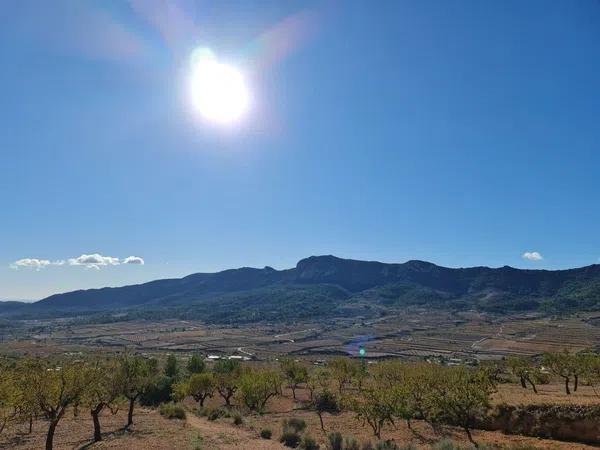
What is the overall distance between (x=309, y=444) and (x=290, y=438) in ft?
8.81

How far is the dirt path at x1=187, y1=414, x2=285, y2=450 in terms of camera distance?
31750 millimetres

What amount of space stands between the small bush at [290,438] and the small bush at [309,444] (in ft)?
4.12

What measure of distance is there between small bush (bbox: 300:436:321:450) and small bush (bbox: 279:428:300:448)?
1255mm

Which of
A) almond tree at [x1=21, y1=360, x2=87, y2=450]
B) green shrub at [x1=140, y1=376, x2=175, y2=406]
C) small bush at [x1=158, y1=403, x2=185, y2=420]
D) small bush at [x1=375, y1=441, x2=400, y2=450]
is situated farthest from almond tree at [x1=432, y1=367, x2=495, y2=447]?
green shrub at [x1=140, y1=376, x2=175, y2=406]

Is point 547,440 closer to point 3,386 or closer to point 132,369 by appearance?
point 132,369

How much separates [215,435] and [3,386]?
16.0m

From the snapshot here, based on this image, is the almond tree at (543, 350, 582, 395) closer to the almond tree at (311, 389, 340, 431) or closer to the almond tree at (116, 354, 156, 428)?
the almond tree at (311, 389, 340, 431)

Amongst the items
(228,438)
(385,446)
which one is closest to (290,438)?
(228,438)

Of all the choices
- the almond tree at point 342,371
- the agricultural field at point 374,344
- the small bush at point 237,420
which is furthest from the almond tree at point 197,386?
the agricultural field at point 374,344

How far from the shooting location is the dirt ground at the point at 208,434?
30969 mm

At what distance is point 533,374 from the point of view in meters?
54.0

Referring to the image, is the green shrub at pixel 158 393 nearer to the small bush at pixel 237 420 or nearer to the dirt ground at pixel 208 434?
the dirt ground at pixel 208 434

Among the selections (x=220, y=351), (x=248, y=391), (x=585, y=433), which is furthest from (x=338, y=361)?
(x=220, y=351)

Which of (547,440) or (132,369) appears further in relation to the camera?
(132,369)
